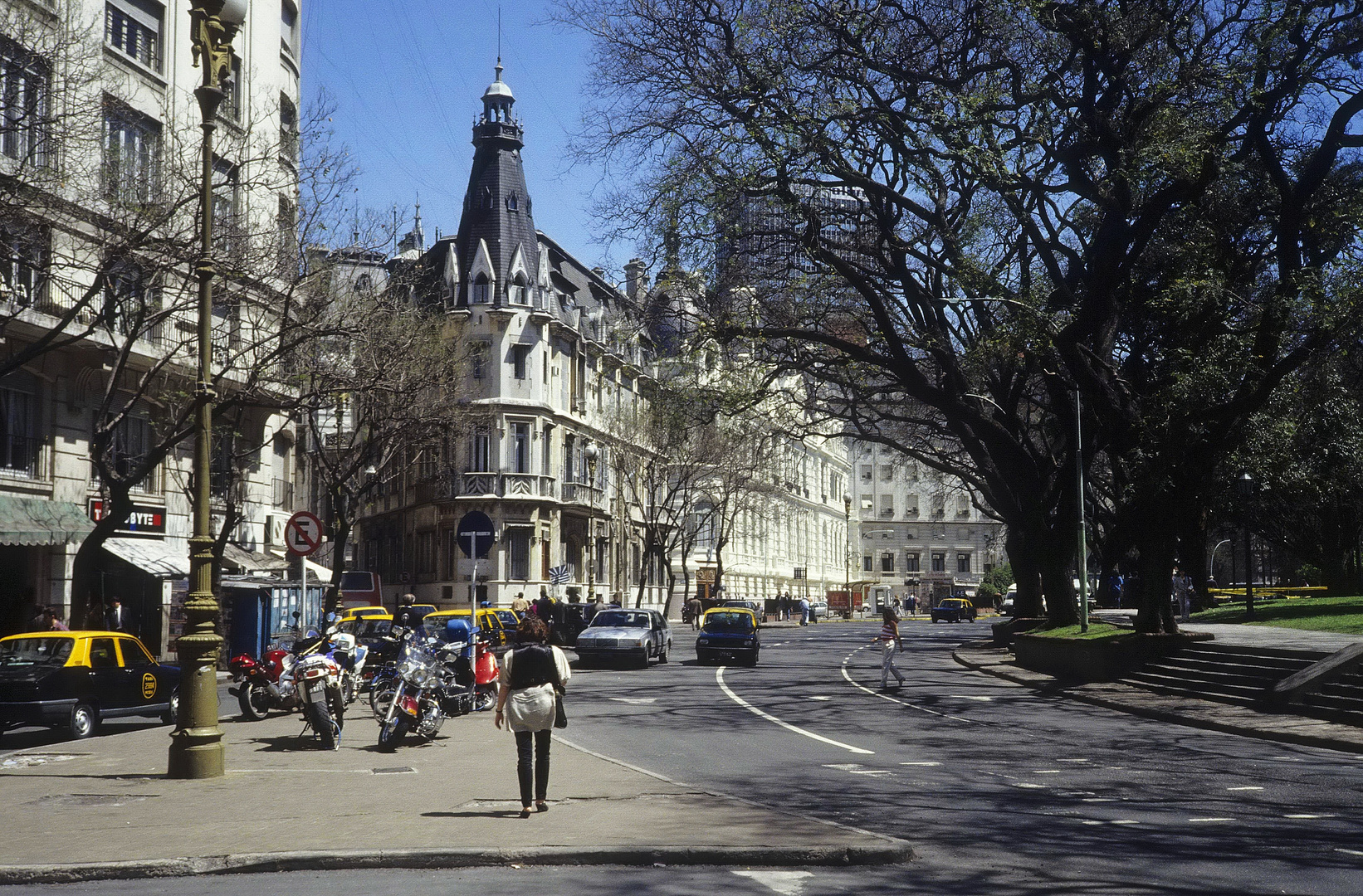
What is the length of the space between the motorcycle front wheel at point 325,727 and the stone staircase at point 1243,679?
13.8m

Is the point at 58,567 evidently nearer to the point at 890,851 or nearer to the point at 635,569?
the point at 890,851

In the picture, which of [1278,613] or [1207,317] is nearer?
[1207,317]

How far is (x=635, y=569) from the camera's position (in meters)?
72.4

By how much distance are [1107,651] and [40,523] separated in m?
21.8

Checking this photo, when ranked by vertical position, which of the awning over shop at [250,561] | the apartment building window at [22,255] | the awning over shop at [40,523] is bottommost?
the awning over shop at [250,561]

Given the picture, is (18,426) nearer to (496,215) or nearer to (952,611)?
(496,215)

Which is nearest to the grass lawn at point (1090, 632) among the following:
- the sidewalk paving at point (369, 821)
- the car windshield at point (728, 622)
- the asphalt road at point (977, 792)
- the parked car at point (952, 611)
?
the asphalt road at point (977, 792)

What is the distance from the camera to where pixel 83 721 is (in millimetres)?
17859

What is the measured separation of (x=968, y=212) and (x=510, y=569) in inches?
1260

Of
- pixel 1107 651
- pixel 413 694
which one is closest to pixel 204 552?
pixel 413 694

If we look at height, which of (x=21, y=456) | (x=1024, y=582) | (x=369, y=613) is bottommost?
(x=369, y=613)

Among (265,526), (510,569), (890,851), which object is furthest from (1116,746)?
(510,569)

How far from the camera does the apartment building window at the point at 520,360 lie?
59719mm

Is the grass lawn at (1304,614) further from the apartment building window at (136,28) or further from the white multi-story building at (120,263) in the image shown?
the apartment building window at (136,28)
